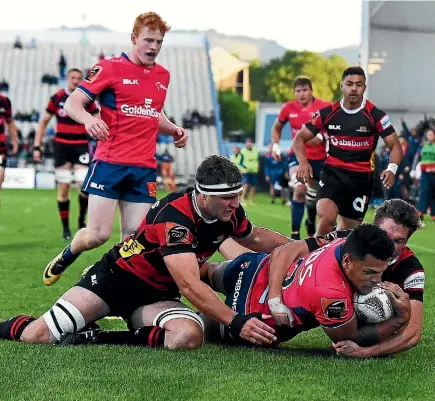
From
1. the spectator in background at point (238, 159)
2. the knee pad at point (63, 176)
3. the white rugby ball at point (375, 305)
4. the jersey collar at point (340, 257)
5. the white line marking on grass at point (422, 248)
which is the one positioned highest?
the jersey collar at point (340, 257)

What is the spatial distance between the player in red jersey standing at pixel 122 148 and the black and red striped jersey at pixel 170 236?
2033 millimetres

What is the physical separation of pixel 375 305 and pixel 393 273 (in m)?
0.37

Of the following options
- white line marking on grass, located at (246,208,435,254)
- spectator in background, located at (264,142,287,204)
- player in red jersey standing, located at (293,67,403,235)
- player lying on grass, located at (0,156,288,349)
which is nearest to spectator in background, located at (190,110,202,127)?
spectator in background, located at (264,142,287,204)

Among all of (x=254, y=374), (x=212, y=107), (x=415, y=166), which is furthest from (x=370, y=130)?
(x=212, y=107)

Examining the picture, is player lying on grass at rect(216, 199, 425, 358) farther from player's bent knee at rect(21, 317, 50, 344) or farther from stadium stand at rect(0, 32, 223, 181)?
stadium stand at rect(0, 32, 223, 181)

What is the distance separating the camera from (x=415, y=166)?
23.4 m

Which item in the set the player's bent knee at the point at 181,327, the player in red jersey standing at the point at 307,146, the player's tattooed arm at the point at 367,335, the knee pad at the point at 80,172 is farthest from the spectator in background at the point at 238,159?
the player's tattooed arm at the point at 367,335

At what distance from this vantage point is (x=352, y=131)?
1004 cm

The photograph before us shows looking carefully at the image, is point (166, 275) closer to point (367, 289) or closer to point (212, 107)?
point (367, 289)

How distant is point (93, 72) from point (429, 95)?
17948 mm

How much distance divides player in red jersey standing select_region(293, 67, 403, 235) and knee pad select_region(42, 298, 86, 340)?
4259 millimetres

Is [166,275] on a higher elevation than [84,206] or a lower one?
higher

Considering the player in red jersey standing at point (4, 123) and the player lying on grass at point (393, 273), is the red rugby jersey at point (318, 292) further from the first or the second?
the player in red jersey standing at point (4, 123)

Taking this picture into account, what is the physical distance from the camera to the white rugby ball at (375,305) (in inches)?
227
